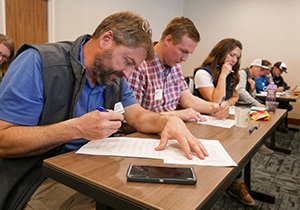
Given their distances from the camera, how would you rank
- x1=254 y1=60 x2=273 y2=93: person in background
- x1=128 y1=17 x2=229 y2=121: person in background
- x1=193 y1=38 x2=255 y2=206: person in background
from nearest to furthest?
x1=128 y1=17 x2=229 y2=121: person in background → x1=193 y1=38 x2=255 y2=206: person in background → x1=254 y1=60 x2=273 y2=93: person in background

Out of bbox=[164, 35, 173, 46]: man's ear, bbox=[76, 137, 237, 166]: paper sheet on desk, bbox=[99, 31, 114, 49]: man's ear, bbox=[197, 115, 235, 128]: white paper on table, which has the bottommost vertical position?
bbox=[197, 115, 235, 128]: white paper on table

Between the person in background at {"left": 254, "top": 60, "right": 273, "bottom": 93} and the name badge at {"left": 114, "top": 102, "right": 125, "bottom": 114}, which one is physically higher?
the name badge at {"left": 114, "top": 102, "right": 125, "bottom": 114}

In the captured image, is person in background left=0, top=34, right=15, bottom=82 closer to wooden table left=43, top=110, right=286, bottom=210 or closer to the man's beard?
the man's beard

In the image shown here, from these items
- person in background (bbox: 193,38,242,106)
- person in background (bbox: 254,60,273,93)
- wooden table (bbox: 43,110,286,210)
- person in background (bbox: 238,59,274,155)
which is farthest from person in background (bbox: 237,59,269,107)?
wooden table (bbox: 43,110,286,210)

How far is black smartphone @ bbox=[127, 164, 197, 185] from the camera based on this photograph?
69 cm

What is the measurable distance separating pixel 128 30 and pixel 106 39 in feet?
0.33

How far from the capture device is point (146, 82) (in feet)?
5.77

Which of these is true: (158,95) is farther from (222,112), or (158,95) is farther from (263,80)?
(263,80)

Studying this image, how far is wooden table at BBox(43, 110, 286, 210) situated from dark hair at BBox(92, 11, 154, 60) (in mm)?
491

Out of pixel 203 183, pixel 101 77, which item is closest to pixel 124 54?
pixel 101 77

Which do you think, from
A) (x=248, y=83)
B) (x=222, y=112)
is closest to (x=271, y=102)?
(x=222, y=112)

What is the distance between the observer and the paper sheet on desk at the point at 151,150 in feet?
2.81

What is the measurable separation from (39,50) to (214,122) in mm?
945

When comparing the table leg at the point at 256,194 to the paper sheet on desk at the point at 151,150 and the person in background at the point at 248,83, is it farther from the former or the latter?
the paper sheet on desk at the point at 151,150
